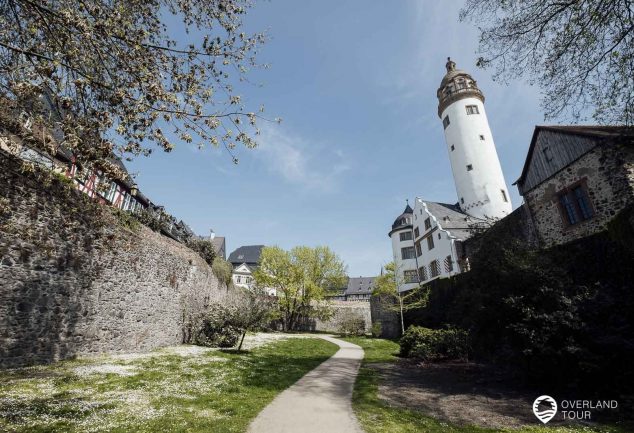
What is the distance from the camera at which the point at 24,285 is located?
925 cm

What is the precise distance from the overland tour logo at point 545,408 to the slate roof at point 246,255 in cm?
6477

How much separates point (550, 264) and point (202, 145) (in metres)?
11.0

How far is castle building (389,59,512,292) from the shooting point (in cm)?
3242

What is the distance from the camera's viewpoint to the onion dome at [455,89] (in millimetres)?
38500

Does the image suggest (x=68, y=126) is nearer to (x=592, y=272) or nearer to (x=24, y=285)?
(x=24, y=285)

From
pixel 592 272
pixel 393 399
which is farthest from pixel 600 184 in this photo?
pixel 393 399

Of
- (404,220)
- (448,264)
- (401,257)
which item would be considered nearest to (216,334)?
(448,264)

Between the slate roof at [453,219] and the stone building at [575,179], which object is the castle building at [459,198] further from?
the stone building at [575,179]

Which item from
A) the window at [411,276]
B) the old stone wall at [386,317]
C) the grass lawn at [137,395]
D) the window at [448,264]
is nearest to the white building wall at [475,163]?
the window at [448,264]

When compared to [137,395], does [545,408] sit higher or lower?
lower

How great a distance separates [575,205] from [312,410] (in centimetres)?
1740

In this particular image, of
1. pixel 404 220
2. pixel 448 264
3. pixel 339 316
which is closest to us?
pixel 448 264

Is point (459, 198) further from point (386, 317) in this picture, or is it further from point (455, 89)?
point (386, 317)

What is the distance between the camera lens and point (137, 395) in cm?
726
